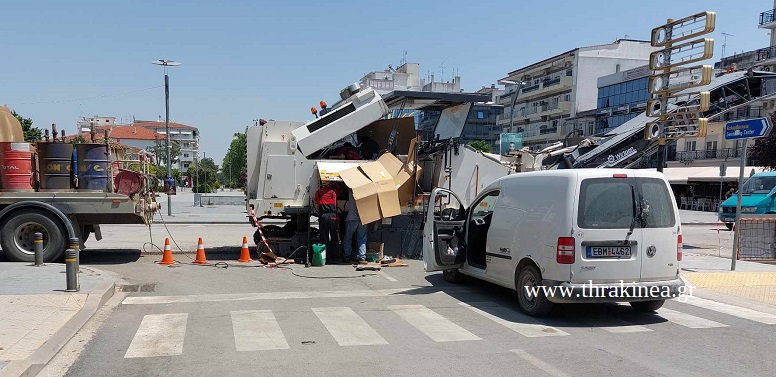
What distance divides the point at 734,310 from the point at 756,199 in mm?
16067

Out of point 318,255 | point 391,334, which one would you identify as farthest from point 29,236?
point 391,334

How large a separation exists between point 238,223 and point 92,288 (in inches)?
596

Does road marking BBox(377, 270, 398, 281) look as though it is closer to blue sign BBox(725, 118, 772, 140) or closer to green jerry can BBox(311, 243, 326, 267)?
green jerry can BBox(311, 243, 326, 267)

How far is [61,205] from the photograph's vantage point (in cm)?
1048

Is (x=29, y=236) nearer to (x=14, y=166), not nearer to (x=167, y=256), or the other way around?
(x=14, y=166)

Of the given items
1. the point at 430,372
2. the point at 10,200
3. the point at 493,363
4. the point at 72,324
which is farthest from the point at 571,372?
the point at 10,200

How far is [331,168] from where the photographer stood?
37.8 ft

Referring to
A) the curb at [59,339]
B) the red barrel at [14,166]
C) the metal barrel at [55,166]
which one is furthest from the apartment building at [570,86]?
the curb at [59,339]

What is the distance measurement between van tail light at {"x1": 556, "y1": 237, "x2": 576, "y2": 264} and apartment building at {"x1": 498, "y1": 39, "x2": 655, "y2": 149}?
56.8 metres

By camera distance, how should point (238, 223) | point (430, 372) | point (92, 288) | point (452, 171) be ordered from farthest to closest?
point (238, 223), point (452, 171), point (92, 288), point (430, 372)

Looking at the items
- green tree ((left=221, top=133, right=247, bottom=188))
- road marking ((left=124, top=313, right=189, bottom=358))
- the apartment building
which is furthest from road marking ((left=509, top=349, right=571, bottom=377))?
green tree ((left=221, top=133, right=247, bottom=188))

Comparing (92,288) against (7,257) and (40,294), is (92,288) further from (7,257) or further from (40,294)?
(7,257)

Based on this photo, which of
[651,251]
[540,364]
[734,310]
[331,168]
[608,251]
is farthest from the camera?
[331,168]

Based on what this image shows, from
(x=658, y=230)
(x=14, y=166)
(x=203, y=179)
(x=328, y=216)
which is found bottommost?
(x=203, y=179)
